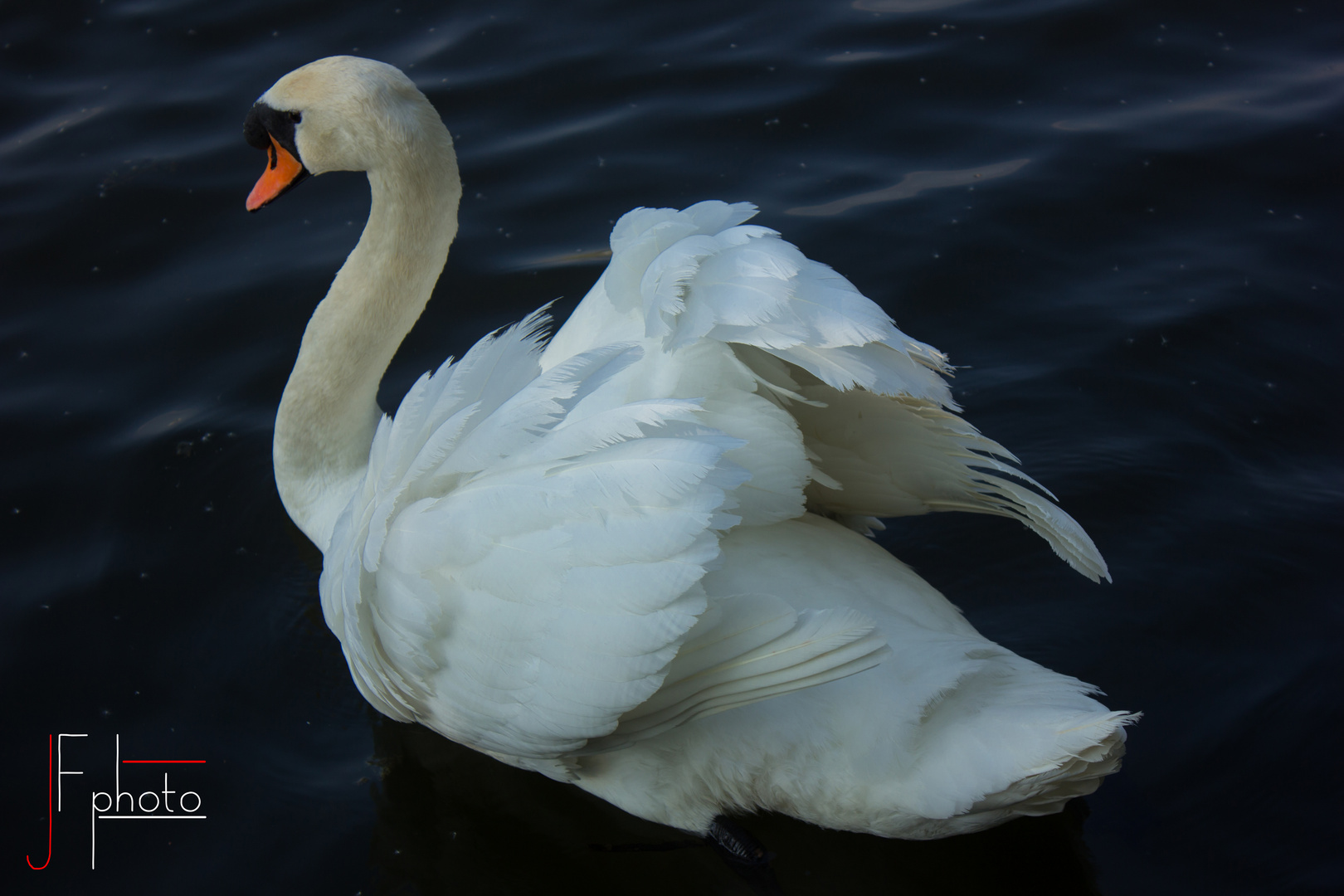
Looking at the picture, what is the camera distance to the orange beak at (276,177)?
12.1ft

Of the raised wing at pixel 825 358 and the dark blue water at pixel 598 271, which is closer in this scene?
the raised wing at pixel 825 358

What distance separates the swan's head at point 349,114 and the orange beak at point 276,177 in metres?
0.09

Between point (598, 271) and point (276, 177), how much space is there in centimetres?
160

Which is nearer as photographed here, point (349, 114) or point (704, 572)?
point (704, 572)

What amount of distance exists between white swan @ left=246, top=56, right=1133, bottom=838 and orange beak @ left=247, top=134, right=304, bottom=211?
4.06ft

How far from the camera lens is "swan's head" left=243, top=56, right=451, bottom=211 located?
338 centimetres

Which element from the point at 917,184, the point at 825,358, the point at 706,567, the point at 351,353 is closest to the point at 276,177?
the point at 351,353

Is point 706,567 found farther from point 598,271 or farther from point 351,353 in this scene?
point 598,271

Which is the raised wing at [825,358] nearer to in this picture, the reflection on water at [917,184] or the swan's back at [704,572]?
the swan's back at [704,572]

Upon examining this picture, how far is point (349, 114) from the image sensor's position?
3398mm

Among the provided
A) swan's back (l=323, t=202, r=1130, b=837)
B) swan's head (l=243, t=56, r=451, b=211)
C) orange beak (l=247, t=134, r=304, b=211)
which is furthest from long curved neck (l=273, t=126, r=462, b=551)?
swan's back (l=323, t=202, r=1130, b=837)

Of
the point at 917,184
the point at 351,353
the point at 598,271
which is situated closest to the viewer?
the point at 351,353

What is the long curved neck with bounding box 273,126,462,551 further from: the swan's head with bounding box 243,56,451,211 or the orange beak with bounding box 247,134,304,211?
the orange beak with bounding box 247,134,304,211

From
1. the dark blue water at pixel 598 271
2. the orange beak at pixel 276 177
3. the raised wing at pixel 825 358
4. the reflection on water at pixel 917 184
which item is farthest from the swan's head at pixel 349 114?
the reflection on water at pixel 917 184
